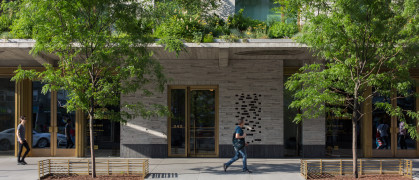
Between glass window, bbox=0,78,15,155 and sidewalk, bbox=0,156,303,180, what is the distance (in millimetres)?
812

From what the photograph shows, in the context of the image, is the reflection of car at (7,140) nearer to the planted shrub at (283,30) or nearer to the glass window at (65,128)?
the glass window at (65,128)

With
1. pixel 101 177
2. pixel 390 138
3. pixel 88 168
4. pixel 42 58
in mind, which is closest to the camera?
pixel 101 177

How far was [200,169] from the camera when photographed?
11.7m

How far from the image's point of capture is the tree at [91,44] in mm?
Result: 9219

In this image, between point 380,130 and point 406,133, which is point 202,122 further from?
point 406,133

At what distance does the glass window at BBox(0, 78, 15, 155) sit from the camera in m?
14.8

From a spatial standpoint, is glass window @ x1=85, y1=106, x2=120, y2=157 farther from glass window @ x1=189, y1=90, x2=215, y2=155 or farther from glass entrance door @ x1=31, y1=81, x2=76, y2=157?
glass window @ x1=189, y1=90, x2=215, y2=155

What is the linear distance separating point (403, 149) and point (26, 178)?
42.9 ft

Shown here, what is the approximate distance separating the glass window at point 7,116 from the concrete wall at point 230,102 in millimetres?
4514

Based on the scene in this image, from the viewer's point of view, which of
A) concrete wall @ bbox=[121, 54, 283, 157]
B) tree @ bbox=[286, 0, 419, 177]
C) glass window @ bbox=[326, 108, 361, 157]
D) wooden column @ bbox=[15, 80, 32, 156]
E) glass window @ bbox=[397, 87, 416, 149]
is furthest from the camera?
wooden column @ bbox=[15, 80, 32, 156]

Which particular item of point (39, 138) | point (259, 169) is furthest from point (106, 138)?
point (259, 169)

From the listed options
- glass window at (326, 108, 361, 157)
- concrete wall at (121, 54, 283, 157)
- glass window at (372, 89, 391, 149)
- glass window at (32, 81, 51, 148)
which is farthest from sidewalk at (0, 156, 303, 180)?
glass window at (372, 89, 391, 149)

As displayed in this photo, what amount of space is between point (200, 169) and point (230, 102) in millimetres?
3372

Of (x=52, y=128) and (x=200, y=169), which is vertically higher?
(x=52, y=128)
